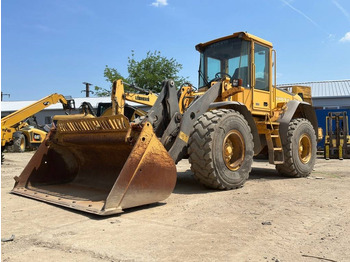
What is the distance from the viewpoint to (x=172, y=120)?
5328mm

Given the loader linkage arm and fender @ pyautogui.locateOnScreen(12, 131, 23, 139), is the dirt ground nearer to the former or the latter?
the loader linkage arm

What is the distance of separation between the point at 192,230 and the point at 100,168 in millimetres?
2788

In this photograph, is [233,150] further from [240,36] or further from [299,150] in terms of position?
[299,150]

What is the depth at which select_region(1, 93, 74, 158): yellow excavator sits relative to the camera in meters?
11.9

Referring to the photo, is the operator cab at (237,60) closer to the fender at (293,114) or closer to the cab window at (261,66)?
the cab window at (261,66)

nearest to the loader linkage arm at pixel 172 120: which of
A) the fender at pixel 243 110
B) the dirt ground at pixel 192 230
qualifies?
the fender at pixel 243 110

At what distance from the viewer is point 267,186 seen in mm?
6281

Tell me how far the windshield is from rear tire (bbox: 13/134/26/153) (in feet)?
43.1

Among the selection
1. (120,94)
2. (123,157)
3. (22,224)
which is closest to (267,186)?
(123,157)

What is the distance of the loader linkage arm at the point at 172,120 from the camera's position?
5.22 m

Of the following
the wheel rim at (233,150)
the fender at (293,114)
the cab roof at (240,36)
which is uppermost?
the cab roof at (240,36)

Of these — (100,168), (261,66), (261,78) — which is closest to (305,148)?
(261,78)

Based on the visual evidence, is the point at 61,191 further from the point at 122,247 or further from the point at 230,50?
the point at 230,50

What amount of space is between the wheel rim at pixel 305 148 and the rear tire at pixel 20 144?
46.9 ft
